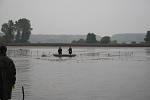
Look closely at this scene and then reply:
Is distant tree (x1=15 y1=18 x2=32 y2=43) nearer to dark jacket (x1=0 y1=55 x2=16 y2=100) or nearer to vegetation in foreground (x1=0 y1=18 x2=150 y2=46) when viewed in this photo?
vegetation in foreground (x1=0 y1=18 x2=150 y2=46)

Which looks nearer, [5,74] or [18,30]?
[5,74]

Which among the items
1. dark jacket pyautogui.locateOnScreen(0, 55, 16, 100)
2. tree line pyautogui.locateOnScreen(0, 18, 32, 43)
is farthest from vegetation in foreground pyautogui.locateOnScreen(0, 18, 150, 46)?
dark jacket pyautogui.locateOnScreen(0, 55, 16, 100)

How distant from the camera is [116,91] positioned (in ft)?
47.1

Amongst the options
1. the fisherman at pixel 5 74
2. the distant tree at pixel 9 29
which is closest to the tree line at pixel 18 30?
the distant tree at pixel 9 29

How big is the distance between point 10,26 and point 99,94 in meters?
173

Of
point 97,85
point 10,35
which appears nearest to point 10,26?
point 10,35

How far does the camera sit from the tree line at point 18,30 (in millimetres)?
181750

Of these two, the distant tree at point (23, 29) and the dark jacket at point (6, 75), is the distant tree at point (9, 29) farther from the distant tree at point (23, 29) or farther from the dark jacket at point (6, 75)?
the dark jacket at point (6, 75)

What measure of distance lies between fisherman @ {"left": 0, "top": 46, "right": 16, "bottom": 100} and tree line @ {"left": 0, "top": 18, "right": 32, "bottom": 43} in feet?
562

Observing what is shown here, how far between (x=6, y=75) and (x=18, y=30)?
600ft

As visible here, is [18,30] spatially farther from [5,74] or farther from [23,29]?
[5,74]

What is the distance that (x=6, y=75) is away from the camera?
27.5 ft

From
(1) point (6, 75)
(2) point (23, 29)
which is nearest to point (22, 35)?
(2) point (23, 29)

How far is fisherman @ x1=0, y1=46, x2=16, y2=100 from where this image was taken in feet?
27.3
